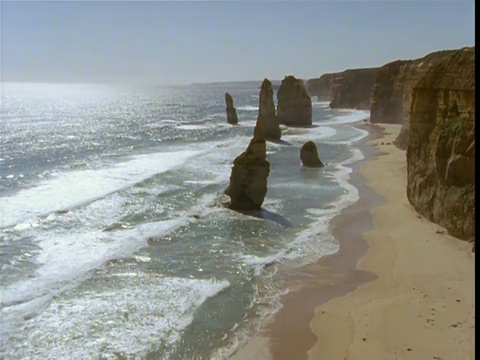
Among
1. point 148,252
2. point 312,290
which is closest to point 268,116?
point 148,252

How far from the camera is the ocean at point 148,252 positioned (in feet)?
46.4

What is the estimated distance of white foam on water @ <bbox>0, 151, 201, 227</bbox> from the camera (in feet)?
90.2

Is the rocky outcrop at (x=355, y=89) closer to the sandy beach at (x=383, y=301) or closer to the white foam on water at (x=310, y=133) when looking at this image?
the white foam on water at (x=310, y=133)

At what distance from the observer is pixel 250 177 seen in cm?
2662

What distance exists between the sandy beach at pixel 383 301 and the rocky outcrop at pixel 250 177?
14.5 feet

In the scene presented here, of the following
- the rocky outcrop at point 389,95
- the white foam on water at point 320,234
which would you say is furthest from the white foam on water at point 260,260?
the rocky outcrop at point 389,95

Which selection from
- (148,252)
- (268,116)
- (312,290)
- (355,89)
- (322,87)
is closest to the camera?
(312,290)

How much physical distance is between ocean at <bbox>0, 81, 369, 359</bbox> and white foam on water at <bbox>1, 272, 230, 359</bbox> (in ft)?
0.16

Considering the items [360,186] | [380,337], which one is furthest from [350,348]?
[360,186]

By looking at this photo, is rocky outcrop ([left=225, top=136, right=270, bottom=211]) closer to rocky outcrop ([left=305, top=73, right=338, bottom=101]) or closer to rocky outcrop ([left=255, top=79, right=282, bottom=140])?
rocky outcrop ([left=255, top=79, right=282, bottom=140])

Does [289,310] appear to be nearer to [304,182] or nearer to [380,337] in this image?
[380,337]

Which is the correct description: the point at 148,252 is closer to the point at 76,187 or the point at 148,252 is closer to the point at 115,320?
the point at 115,320

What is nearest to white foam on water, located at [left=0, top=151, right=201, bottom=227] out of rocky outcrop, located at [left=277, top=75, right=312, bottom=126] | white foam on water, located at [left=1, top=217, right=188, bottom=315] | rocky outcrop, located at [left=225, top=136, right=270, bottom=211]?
white foam on water, located at [left=1, top=217, right=188, bottom=315]

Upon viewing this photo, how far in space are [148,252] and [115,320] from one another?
606 centimetres
